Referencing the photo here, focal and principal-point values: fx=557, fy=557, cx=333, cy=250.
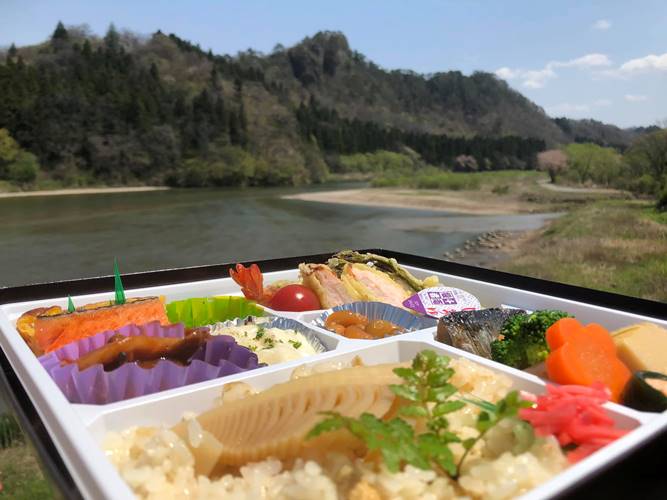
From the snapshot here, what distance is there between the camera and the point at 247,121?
1542 inches

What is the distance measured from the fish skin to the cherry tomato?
770mm

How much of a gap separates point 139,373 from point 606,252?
12.1 meters

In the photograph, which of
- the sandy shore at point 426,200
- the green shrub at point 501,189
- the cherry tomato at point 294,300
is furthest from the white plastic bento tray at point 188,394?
the green shrub at point 501,189

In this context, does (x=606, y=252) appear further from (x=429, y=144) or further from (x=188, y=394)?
(x=429, y=144)

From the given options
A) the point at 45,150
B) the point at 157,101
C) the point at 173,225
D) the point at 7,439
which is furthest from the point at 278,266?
the point at 157,101

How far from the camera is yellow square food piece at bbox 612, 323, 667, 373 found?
5.77ft

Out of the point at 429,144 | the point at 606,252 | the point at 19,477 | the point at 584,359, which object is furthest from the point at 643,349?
the point at 429,144

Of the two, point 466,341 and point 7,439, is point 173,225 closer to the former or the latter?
point 7,439

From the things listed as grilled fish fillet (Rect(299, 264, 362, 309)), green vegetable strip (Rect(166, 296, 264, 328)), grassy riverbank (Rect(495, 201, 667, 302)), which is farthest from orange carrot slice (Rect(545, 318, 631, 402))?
grassy riverbank (Rect(495, 201, 667, 302))

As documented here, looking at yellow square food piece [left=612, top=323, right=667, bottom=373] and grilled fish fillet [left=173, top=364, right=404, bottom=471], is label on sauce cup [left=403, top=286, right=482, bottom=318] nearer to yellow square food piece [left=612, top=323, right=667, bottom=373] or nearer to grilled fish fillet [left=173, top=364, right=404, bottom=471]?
yellow square food piece [left=612, top=323, right=667, bottom=373]

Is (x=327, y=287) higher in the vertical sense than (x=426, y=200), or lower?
higher

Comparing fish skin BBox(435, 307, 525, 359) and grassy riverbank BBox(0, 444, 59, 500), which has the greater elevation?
fish skin BBox(435, 307, 525, 359)

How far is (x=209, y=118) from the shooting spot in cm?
3628

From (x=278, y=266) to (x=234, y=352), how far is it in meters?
1.56
